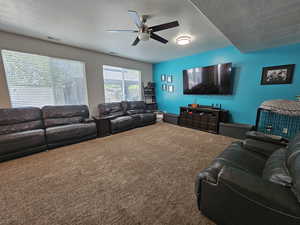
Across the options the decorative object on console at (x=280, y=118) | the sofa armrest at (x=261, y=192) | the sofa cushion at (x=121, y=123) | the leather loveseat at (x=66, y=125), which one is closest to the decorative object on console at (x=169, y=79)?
the sofa cushion at (x=121, y=123)

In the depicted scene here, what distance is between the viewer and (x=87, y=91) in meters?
4.05

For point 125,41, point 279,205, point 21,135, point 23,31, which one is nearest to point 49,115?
point 21,135

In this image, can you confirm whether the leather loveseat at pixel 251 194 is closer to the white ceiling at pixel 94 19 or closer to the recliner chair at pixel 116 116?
the white ceiling at pixel 94 19

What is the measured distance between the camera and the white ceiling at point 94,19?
6.10 ft

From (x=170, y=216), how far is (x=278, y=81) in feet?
12.7

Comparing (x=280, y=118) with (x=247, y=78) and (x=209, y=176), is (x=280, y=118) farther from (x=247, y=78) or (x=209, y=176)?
(x=209, y=176)

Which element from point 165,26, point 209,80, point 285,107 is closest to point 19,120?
point 165,26

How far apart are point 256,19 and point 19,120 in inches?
193

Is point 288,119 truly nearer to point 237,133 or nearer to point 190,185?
point 237,133

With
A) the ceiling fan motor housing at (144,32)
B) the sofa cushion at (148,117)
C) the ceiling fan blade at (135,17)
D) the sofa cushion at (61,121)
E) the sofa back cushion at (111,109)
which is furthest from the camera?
the sofa cushion at (148,117)

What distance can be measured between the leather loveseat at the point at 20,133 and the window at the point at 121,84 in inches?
84.4

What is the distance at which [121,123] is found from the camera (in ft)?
12.8

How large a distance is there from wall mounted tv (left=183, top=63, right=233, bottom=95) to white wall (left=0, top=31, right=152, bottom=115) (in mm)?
2199

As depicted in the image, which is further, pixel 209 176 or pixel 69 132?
pixel 69 132
